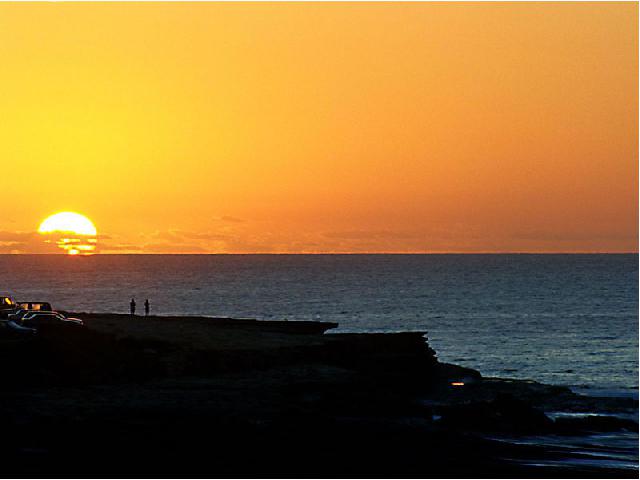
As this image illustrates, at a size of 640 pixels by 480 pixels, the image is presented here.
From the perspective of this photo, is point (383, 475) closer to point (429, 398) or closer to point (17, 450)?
point (17, 450)

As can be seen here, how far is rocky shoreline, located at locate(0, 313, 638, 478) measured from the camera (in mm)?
36969

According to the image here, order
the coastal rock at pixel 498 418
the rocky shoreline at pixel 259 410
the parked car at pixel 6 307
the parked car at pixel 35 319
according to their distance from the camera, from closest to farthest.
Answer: the rocky shoreline at pixel 259 410 → the coastal rock at pixel 498 418 → the parked car at pixel 35 319 → the parked car at pixel 6 307

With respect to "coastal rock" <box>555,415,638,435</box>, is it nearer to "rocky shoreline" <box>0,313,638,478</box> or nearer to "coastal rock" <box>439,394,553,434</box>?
"rocky shoreline" <box>0,313,638,478</box>

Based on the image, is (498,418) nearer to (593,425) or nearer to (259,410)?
(593,425)

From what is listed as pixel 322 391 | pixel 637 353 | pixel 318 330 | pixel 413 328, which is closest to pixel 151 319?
pixel 318 330

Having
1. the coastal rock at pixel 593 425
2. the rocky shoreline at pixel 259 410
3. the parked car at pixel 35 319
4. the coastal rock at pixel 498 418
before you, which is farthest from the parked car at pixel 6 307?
the coastal rock at pixel 593 425

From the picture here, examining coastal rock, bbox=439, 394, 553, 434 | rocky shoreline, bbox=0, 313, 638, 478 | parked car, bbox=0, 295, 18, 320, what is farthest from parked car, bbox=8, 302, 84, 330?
coastal rock, bbox=439, 394, 553, 434

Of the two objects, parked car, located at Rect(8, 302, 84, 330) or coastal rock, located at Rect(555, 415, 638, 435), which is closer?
coastal rock, located at Rect(555, 415, 638, 435)

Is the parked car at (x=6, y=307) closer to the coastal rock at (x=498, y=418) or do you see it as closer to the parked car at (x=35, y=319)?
the parked car at (x=35, y=319)

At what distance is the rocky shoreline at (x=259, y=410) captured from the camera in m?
37.0

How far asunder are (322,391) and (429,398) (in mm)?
12214

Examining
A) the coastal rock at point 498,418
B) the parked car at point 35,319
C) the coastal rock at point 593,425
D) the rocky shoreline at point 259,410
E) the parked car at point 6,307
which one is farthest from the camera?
the parked car at point 6,307

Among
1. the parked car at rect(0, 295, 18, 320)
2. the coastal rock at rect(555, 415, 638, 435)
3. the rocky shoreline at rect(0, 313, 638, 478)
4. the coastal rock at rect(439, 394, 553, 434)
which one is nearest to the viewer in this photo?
the rocky shoreline at rect(0, 313, 638, 478)

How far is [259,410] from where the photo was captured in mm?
45531
